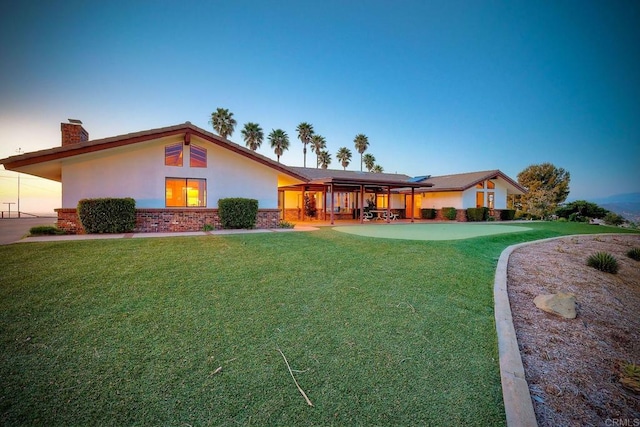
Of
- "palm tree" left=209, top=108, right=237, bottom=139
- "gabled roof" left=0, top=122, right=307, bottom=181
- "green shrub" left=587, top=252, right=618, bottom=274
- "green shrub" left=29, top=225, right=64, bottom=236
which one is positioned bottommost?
Answer: "green shrub" left=587, top=252, right=618, bottom=274

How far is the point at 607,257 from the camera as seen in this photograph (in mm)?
7707

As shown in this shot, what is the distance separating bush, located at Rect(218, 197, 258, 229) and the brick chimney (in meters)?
6.92

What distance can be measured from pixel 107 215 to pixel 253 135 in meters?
26.7

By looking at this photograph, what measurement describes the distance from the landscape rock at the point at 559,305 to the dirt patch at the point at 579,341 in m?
0.11

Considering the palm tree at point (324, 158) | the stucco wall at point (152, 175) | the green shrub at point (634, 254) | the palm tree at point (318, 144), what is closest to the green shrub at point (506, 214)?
the green shrub at point (634, 254)

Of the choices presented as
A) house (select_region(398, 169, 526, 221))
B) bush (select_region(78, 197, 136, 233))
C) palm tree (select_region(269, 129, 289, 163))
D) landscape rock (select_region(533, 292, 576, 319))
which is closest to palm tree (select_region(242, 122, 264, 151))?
palm tree (select_region(269, 129, 289, 163))

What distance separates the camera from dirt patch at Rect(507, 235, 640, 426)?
2678 millimetres

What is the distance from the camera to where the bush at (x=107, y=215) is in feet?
32.4

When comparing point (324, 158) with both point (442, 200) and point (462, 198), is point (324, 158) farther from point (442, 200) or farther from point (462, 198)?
point (462, 198)

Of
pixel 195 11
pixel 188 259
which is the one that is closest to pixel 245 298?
pixel 188 259

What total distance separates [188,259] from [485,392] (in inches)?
229

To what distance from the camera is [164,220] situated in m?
11.5

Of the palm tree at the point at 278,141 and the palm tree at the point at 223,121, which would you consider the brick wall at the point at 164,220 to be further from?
the palm tree at the point at 278,141

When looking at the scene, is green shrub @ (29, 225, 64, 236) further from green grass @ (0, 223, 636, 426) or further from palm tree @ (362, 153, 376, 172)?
palm tree @ (362, 153, 376, 172)
